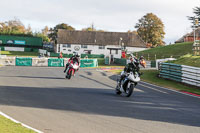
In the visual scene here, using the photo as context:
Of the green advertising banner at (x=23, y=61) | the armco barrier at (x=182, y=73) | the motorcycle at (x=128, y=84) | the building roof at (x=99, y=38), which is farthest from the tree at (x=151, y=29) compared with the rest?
the motorcycle at (x=128, y=84)

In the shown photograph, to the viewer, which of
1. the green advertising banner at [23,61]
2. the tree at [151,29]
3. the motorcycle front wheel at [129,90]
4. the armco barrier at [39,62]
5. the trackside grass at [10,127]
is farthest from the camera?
the tree at [151,29]

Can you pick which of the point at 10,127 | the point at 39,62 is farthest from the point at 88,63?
the point at 10,127

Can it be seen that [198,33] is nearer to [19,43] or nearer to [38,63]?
[19,43]

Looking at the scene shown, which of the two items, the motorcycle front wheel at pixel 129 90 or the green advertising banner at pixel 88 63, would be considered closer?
the motorcycle front wheel at pixel 129 90

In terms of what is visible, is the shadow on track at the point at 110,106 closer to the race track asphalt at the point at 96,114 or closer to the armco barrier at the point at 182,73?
the race track asphalt at the point at 96,114

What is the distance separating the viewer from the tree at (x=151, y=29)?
93750mm

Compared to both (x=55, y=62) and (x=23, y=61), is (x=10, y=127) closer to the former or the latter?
(x=23, y=61)

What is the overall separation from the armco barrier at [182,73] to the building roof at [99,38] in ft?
208

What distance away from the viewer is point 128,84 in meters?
12.7

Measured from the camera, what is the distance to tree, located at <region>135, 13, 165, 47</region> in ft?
308

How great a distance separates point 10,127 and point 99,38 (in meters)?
A: 83.1

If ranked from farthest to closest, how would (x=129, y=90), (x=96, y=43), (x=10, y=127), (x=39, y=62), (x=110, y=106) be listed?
(x=96, y=43) → (x=39, y=62) → (x=129, y=90) → (x=110, y=106) → (x=10, y=127)

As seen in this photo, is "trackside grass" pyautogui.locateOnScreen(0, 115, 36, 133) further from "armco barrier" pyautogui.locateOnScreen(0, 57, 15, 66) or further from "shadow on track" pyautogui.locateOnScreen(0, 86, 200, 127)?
"armco barrier" pyautogui.locateOnScreen(0, 57, 15, 66)

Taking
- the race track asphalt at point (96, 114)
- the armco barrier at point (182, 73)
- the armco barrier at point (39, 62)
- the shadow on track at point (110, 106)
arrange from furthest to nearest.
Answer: the armco barrier at point (39, 62)
the armco barrier at point (182, 73)
the shadow on track at point (110, 106)
the race track asphalt at point (96, 114)
